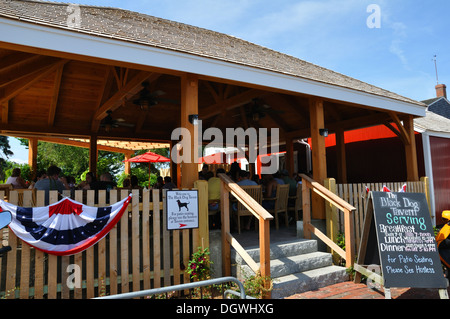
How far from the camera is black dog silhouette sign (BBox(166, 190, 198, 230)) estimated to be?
4234 mm

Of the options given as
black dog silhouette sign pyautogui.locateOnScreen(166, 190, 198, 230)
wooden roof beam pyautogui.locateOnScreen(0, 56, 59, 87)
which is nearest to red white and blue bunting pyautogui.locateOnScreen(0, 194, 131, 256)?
black dog silhouette sign pyautogui.locateOnScreen(166, 190, 198, 230)

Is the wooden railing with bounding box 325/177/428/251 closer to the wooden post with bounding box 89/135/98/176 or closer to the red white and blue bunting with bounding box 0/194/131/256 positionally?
the red white and blue bunting with bounding box 0/194/131/256

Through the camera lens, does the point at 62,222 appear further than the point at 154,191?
No

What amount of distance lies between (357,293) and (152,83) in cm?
646

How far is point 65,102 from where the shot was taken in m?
8.95

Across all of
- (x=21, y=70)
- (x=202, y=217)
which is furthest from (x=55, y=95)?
(x=202, y=217)

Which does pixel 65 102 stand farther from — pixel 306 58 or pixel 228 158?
pixel 228 158

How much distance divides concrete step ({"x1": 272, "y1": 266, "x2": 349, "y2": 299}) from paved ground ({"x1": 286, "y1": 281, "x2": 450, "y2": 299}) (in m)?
0.07
